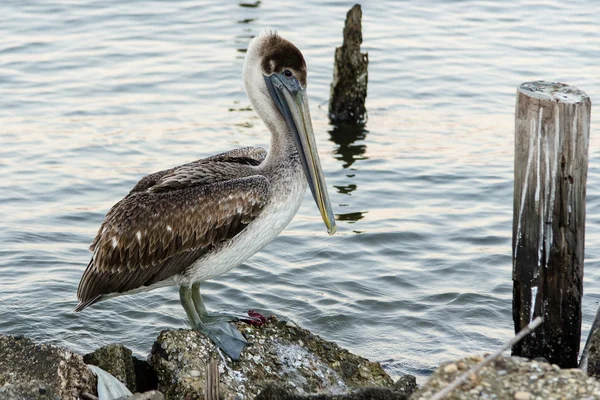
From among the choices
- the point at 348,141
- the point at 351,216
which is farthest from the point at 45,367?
the point at 348,141

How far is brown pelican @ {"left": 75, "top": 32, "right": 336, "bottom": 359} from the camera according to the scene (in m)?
6.06

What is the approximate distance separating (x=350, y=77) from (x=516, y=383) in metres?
8.08

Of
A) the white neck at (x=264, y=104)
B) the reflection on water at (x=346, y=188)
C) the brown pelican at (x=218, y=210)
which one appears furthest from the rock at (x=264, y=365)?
the reflection on water at (x=346, y=188)

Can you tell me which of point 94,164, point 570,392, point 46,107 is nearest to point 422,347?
point 570,392

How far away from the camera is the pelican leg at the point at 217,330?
592cm

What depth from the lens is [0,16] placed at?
16156 millimetres

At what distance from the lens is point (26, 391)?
5.05 m

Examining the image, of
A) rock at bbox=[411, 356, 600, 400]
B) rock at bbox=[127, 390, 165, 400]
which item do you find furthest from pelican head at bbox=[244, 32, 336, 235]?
rock at bbox=[411, 356, 600, 400]

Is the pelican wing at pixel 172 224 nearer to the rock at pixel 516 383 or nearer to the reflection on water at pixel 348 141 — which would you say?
the rock at pixel 516 383

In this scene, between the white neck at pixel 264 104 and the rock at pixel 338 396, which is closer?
the rock at pixel 338 396

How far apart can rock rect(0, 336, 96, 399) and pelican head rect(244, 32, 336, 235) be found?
172 cm

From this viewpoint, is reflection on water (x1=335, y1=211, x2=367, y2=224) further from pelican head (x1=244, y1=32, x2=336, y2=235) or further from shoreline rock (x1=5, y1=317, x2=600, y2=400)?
shoreline rock (x1=5, y1=317, x2=600, y2=400)

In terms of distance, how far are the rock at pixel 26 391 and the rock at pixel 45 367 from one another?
0.30 metres

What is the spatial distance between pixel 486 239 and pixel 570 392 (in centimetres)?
518
